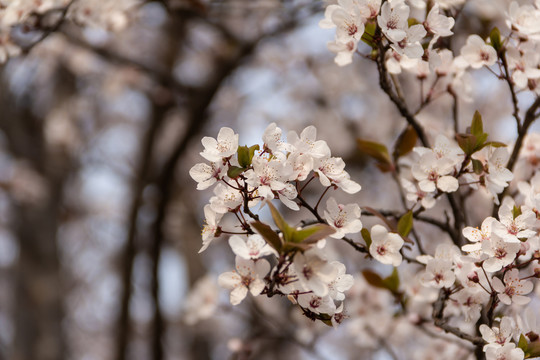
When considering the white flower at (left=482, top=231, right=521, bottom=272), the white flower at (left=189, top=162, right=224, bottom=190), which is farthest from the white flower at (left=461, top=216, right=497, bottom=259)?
the white flower at (left=189, top=162, right=224, bottom=190)

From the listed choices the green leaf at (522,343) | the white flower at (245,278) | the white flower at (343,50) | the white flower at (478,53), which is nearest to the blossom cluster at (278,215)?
the white flower at (245,278)

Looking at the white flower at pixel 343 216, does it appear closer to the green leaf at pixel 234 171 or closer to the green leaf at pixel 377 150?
the green leaf at pixel 234 171

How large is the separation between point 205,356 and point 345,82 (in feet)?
8.38

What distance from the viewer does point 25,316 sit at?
3.54 m

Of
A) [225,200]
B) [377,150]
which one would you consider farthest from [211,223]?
[377,150]

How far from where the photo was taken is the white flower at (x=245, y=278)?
107cm

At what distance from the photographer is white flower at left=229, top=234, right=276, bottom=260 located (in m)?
1.05

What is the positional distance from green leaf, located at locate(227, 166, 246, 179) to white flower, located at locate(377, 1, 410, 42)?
45cm

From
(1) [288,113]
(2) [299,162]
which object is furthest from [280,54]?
(2) [299,162]

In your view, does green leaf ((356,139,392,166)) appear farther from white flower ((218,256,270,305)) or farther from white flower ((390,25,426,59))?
white flower ((218,256,270,305))

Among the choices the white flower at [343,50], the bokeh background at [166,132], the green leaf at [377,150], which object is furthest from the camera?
the bokeh background at [166,132]

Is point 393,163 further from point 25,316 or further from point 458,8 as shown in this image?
point 25,316

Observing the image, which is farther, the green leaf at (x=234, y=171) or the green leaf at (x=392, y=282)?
the green leaf at (x=392, y=282)

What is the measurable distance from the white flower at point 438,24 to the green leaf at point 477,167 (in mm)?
323
